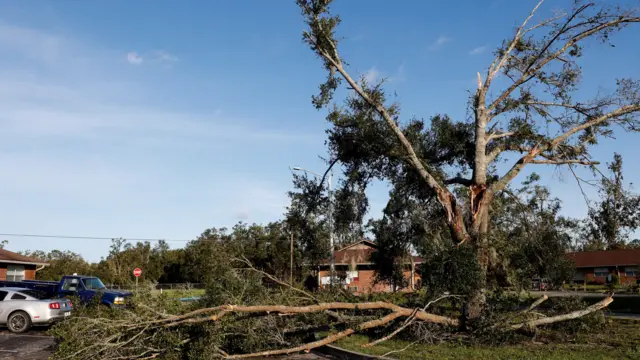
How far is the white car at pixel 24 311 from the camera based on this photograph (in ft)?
52.1

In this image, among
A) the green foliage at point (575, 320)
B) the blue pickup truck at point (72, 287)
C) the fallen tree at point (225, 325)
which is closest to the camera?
the fallen tree at point (225, 325)

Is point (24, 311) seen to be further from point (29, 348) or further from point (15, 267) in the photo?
point (15, 267)

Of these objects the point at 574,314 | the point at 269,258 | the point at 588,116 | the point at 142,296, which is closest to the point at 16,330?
the point at 142,296

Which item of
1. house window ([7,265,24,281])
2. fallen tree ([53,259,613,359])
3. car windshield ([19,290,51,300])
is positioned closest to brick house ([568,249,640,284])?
fallen tree ([53,259,613,359])

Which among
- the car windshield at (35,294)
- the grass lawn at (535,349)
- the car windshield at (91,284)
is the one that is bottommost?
the grass lawn at (535,349)

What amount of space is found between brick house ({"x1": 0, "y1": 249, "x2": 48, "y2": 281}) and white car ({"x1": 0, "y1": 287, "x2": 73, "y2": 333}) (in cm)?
1403

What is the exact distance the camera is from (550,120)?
57.2 feet

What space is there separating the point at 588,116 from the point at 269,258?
1136 inches

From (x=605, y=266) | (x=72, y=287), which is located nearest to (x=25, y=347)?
(x=72, y=287)

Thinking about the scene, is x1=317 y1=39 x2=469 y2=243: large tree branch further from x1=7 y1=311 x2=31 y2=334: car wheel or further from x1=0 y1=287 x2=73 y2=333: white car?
A: x1=7 y1=311 x2=31 y2=334: car wheel

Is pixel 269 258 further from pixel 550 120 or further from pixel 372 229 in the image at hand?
pixel 550 120

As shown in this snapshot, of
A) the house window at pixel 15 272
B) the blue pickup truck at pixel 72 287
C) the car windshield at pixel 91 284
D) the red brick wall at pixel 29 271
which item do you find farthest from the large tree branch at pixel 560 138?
the red brick wall at pixel 29 271

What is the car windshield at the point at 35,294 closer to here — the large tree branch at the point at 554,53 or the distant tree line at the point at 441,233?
the distant tree line at the point at 441,233

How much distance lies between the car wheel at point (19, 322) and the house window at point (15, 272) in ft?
52.9
